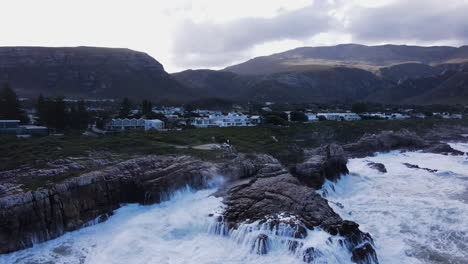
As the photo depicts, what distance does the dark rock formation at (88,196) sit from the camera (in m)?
14.0

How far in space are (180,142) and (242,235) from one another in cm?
1866

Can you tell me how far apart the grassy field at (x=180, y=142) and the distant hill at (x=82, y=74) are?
79.9 meters

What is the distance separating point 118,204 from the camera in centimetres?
1820

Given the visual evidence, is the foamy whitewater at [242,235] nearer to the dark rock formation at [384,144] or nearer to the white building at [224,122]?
the dark rock formation at [384,144]

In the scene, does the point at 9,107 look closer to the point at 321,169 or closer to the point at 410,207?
the point at 321,169

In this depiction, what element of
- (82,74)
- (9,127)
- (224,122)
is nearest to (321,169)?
(224,122)

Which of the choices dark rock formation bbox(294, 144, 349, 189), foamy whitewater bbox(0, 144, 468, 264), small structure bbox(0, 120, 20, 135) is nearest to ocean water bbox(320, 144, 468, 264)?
foamy whitewater bbox(0, 144, 468, 264)

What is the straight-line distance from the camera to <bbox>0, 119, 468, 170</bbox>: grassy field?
23.0 m

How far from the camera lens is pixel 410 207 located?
19.1 m

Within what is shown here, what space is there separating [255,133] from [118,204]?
80.6 feet

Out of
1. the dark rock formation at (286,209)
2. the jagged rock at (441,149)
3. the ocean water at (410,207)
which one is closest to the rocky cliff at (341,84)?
the jagged rock at (441,149)

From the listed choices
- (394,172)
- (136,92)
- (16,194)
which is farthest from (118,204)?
(136,92)

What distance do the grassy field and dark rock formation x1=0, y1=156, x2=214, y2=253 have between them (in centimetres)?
319

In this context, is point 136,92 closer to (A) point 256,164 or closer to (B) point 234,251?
(A) point 256,164
